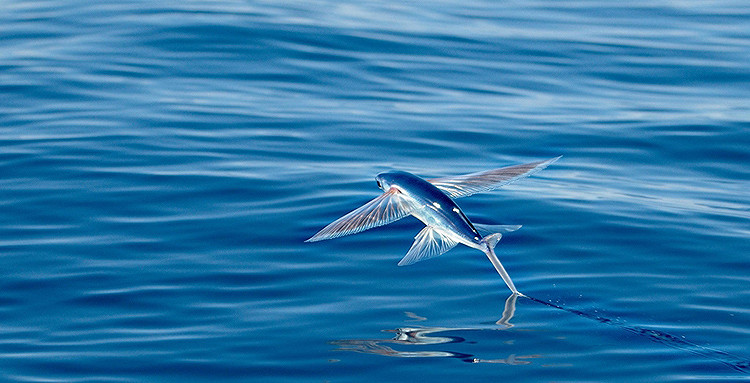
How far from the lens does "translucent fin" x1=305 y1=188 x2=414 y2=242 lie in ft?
17.0

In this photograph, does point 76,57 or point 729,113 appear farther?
point 76,57

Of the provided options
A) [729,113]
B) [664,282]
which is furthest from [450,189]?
[729,113]

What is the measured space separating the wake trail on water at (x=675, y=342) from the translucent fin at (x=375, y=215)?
120 centimetres

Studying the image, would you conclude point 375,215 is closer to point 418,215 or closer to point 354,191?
point 418,215

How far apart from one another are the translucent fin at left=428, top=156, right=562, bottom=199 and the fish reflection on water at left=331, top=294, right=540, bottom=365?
729 mm

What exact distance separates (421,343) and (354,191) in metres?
2.67

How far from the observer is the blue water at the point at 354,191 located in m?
5.40

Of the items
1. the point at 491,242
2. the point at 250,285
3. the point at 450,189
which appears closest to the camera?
the point at 491,242

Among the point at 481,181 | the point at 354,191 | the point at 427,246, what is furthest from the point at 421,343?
the point at 354,191

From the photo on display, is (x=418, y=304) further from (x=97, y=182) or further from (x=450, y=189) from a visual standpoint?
(x=97, y=182)

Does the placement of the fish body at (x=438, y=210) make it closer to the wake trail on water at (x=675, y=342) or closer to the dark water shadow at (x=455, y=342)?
the dark water shadow at (x=455, y=342)

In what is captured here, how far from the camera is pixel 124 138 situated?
29.5 feet

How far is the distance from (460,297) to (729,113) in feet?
16.8

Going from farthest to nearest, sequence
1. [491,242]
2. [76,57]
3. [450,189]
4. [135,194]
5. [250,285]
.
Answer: [76,57] < [135,194] < [250,285] < [450,189] < [491,242]
